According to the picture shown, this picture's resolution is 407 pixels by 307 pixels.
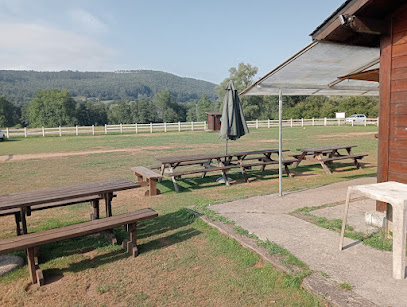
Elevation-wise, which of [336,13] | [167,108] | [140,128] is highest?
[167,108]

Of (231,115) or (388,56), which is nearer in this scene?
(388,56)

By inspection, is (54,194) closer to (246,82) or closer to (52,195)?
(52,195)

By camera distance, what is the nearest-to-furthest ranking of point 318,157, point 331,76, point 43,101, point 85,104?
point 331,76 → point 318,157 → point 43,101 → point 85,104

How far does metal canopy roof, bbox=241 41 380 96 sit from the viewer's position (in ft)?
15.4

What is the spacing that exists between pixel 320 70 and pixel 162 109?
3582 inches

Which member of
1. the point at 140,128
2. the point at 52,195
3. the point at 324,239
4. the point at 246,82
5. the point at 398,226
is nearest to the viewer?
the point at 398,226

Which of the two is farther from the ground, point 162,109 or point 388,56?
point 162,109

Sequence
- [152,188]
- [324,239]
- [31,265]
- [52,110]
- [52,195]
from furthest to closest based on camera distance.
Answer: [52,110]
[152,188]
[52,195]
[324,239]
[31,265]

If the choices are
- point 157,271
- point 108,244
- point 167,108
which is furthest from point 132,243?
point 167,108

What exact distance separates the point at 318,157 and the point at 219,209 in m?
5.07

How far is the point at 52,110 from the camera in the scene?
7369 centimetres

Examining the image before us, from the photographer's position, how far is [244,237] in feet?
13.1

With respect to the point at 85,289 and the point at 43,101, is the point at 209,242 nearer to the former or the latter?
the point at 85,289

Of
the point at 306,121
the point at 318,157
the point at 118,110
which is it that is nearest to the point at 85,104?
the point at 118,110
